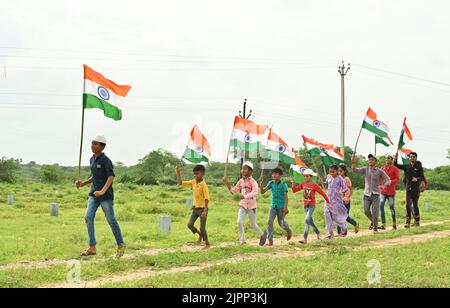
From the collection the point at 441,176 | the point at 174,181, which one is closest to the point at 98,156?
the point at 174,181

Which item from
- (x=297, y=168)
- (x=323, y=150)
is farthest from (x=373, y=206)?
(x=323, y=150)

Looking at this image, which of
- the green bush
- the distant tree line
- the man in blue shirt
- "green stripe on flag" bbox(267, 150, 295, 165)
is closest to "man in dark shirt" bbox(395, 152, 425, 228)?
"green stripe on flag" bbox(267, 150, 295, 165)

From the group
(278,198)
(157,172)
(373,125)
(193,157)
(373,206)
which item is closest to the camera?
(278,198)

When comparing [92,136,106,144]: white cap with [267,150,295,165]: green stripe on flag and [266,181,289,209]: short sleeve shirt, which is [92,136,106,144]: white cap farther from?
[267,150,295,165]: green stripe on flag

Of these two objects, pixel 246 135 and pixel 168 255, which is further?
pixel 246 135

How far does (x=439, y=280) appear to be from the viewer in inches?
266

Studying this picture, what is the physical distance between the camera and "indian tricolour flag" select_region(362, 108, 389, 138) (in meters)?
15.6

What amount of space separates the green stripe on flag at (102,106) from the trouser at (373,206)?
6.96 metres

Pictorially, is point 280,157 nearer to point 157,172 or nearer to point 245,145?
point 245,145

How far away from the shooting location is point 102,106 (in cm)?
976

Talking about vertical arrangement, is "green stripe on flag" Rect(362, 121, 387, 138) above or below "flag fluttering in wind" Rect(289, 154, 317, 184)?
above

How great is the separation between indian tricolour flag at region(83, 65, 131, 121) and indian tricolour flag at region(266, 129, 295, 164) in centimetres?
499

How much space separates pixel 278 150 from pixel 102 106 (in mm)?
5492
